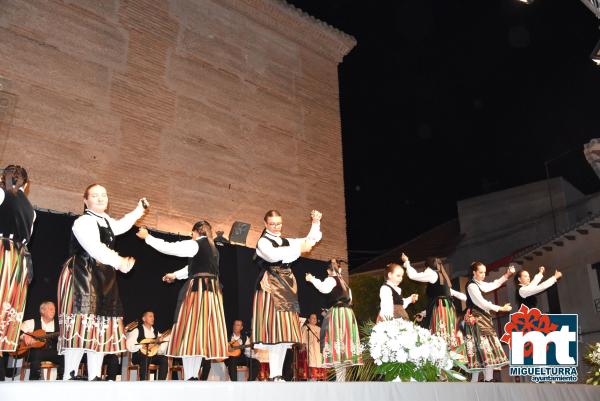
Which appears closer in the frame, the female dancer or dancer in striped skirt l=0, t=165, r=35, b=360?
dancer in striped skirt l=0, t=165, r=35, b=360

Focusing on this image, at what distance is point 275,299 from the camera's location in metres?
5.27

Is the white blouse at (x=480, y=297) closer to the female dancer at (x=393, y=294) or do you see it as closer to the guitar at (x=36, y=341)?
the female dancer at (x=393, y=294)

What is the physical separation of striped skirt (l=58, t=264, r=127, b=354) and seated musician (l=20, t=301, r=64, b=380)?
2461mm

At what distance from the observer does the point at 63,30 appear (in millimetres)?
9039

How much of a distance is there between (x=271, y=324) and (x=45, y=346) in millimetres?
3253

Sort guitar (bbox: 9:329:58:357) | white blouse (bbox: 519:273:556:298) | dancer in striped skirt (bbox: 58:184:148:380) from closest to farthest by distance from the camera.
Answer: dancer in striped skirt (bbox: 58:184:148:380) < guitar (bbox: 9:329:58:357) < white blouse (bbox: 519:273:556:298)

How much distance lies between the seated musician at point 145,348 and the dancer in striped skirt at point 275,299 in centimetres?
233

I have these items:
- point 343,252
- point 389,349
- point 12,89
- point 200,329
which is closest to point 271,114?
point 343,252

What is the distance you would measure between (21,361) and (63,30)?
4721 millimetres

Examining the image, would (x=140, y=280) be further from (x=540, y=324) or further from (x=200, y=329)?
(x=540, y=324)

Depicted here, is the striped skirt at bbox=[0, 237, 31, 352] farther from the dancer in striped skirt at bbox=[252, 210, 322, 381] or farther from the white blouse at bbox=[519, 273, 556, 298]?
the white blouse at bbox=[519, 273, 556, 298]

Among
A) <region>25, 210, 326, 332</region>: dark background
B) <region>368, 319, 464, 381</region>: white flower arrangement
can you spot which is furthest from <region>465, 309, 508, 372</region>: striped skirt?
<region>25, 210, 326, 332</region>: dark background

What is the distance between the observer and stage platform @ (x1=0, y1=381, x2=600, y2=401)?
2637 millimetres

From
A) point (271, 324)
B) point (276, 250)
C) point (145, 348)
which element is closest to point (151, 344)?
point (145, 348)
